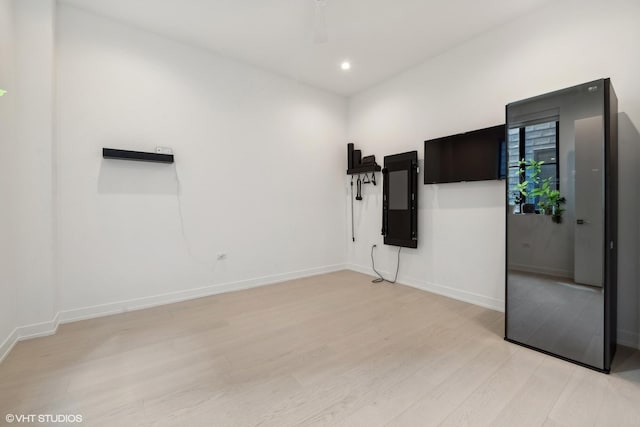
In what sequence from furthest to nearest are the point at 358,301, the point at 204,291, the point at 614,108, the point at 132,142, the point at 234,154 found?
the point at 234,154
the point at 204,291
the point at 358,301
the point at 132,142
the point at 614,108

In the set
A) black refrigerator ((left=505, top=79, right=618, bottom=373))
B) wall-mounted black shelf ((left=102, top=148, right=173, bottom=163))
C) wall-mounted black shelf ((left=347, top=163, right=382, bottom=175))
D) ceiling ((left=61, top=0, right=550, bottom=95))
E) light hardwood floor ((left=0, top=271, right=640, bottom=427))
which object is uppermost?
ceiling ((left=61, top=0, right=550, bottom=95))

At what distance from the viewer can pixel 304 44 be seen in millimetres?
3334

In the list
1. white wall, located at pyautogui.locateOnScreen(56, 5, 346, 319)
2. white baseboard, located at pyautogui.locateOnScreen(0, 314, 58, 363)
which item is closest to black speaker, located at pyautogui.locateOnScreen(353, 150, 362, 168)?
white wall, located at pyautogui.locateOnScreen(56, 5, 346, 319)

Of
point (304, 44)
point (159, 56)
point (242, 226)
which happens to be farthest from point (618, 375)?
point (159, 56)

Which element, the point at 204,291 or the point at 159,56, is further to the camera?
the point at 204,291

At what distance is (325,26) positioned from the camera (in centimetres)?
286

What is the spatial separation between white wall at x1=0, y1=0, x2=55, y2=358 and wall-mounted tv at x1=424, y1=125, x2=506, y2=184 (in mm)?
4083

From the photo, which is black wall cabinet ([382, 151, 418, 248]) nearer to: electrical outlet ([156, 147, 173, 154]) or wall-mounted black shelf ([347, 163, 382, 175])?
wall-mounted black shelf ([347, 163, 382, 175])

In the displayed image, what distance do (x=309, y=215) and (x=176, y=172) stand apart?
2.05 meters

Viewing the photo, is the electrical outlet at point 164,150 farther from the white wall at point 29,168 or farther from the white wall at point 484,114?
the white wall at point 484,114

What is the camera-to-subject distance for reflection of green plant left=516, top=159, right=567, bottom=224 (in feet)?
6.72

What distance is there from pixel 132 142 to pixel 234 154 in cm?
116

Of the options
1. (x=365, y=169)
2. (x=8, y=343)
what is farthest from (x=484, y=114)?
(x=8, y=343)

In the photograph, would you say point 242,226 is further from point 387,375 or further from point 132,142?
point 387,375
